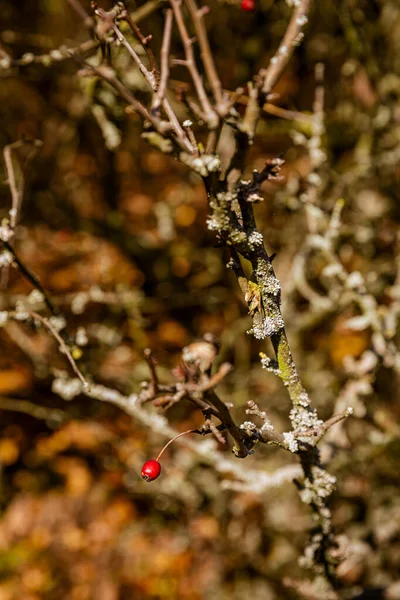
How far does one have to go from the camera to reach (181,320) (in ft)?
16.1

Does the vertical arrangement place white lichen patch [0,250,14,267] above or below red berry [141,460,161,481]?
above

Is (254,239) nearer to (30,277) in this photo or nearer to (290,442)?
(290,442)

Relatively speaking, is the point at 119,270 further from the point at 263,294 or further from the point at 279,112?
the point at 263,294

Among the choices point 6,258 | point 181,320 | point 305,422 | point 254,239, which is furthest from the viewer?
point 181,320

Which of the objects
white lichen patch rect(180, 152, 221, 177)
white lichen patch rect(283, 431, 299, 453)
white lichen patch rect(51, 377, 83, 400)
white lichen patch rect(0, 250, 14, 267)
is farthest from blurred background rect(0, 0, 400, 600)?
white lichen patch rect(180, 152, 221, 177)

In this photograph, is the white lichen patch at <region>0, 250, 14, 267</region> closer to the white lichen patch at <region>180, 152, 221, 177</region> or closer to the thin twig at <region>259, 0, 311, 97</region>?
the white lichen patch at <region>180, 152, 221, 177</region>

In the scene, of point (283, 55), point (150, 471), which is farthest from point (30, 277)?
point (283, 55)

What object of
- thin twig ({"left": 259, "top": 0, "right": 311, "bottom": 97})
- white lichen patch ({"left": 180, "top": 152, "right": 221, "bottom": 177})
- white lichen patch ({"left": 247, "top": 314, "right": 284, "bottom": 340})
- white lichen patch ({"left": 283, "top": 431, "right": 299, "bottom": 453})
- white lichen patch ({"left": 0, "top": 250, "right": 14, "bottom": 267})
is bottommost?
white lichen patch ({"left": 283, "top": 431, "right": 299, "bottom": 453})

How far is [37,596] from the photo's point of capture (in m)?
3.83

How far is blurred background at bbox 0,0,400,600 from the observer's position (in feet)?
10.7

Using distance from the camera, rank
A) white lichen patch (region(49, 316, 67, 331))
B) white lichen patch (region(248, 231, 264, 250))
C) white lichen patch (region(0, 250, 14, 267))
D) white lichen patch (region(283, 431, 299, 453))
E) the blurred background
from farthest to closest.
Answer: the blurred background < white lichen patch (region(49, 316, 67, 331)) < white lichen patch (region(0, 250, 14, 267)) < white lichen patch (region(283, 431, 299, 453)) < white lichen patch (region(248, 231, 264, 250))

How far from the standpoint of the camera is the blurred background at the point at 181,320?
10.7 feet

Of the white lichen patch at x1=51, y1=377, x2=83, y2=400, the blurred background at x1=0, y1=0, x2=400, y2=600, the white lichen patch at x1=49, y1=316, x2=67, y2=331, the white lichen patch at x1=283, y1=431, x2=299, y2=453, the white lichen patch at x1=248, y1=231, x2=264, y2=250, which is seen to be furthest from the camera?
the blurred background at x1=0, y1=0, x2=400, y2=600

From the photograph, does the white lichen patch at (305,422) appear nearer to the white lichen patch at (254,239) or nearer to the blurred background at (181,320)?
the white lichen patch at (254,239)
